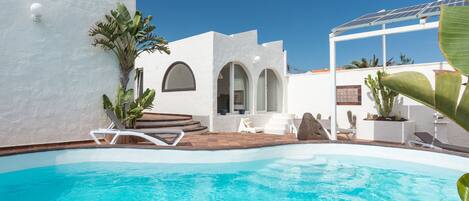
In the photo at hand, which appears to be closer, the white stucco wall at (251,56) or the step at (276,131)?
A: the white stucco wall at (251,56)

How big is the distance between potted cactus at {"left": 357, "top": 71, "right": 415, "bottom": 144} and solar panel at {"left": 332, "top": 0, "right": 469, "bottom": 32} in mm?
2578

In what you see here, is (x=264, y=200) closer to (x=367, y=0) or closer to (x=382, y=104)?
(x=382, y=104)

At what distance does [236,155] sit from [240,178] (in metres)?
1.29

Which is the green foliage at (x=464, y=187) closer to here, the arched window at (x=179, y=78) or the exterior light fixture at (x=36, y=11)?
the exterior light fixture at (x=36, y=11)

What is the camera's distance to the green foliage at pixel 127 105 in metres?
10.3

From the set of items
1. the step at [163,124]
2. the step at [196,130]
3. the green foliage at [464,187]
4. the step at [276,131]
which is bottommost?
the step at [276,131]

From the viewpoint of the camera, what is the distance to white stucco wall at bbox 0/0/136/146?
886 cm

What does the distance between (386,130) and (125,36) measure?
1164 cm

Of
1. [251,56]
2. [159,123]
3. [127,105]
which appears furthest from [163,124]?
[251,56]

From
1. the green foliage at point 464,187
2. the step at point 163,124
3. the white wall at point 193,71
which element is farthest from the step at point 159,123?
the green foliage at point 464,187

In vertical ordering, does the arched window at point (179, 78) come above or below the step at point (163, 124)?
above

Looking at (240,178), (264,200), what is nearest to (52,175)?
(240,178)

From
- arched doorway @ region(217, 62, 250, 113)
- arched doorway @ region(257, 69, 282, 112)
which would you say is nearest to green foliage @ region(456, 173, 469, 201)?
arched doorway @ region(217, 62, 250, 113)

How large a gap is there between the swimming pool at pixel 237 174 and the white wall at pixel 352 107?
5.20m
